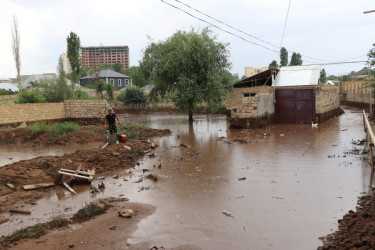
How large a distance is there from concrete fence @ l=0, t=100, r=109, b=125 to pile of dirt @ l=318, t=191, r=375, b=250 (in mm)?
19948

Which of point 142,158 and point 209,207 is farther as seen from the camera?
point 142,158

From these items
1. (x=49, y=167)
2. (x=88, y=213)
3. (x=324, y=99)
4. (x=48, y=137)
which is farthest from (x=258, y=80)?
(x=88, y=213)

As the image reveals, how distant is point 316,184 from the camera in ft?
27.4

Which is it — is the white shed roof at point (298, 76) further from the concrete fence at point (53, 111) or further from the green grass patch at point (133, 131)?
the concrete fence at point (53, 111)

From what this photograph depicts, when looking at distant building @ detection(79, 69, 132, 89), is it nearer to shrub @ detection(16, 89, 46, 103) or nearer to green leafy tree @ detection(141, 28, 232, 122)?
shrub @ detection(16, 89, 46, 103)

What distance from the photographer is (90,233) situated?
570 centimetres

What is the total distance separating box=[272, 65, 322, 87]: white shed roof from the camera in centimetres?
2398

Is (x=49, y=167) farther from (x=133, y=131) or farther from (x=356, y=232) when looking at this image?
(x=133, y=131)

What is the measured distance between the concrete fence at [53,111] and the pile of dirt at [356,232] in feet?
65.4

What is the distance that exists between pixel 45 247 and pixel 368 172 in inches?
336

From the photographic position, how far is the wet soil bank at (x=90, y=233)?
526cm

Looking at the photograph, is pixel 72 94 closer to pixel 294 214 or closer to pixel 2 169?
pixel 2 169

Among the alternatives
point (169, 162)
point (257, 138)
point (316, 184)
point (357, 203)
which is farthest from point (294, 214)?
point (257, 138)

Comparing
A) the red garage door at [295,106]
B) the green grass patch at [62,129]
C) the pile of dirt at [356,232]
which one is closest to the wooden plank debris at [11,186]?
the pile of dirt at [356,232]
